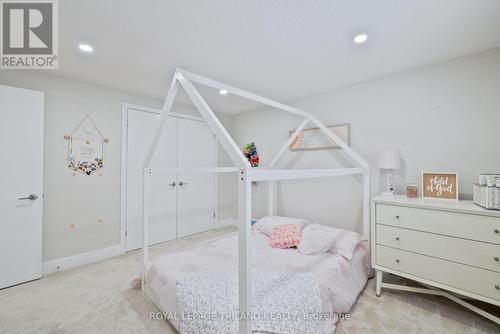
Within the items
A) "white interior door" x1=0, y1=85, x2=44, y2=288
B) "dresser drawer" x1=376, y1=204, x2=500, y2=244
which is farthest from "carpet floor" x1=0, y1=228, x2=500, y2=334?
"dresser drawer" x1=376, y1=204, x2=500, y2=244

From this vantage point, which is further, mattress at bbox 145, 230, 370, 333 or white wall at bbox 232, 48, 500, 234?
white wall at bbox 232, 48, 500, 234

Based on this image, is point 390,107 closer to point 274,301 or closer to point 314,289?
point 314,289

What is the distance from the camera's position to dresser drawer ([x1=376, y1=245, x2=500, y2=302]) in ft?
4.93

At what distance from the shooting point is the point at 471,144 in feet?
6.47

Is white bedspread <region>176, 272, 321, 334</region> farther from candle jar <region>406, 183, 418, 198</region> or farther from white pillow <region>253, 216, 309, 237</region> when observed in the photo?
candle jar <region>406, 183, 418, 198</region>

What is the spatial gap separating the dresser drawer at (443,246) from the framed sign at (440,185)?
0.55m

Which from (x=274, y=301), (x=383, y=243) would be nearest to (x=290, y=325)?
(x=274, y=301)

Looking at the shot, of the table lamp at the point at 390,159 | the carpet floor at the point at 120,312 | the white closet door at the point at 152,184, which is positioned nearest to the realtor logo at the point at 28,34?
the white closet door at the point at 152,184

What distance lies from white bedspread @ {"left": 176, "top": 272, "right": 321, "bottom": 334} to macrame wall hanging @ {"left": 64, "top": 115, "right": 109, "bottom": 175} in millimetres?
2108

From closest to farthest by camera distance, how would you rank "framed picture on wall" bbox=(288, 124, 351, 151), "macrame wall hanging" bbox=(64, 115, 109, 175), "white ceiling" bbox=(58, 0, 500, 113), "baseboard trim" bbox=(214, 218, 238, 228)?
1. "white ceiling" bbox=(58, 0, 500, 113)
2. "macrame wall hanging" bbox=(64, 115, 109, 175)
3. "framed picture on wall" bbox=(288, 124, 351, 151)
4. "baseboard trim" bbox=(214, 218, 238, 228)

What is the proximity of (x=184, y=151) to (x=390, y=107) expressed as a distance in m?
3.02

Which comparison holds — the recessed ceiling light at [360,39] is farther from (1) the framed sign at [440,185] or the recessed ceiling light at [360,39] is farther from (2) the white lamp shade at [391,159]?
(1) the framed sign at [440,185]

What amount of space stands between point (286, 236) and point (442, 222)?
135 centimetres

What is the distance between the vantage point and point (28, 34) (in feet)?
5.56
